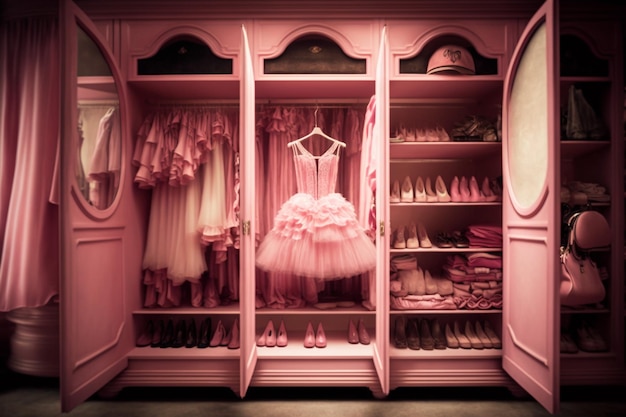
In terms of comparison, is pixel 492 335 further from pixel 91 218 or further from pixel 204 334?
pixel 91 218

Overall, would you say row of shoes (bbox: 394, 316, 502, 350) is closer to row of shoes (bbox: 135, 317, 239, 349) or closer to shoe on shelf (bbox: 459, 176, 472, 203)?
shoe on shelf (bbox: 459, 176, 472, 203)

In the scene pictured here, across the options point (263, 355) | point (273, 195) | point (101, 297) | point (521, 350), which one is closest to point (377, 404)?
point (263, 355)

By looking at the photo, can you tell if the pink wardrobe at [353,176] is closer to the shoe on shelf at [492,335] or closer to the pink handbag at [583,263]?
the shoe on shelf at [492,335]

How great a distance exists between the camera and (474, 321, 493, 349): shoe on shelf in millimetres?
2145

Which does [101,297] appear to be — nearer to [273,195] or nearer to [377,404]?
[273,195]

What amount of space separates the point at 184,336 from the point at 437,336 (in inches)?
68.5

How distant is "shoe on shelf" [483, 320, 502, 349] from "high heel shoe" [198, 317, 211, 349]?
6.25 feet

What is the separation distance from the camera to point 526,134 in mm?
1797

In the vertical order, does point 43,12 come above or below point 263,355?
above

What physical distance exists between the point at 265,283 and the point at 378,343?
96cm

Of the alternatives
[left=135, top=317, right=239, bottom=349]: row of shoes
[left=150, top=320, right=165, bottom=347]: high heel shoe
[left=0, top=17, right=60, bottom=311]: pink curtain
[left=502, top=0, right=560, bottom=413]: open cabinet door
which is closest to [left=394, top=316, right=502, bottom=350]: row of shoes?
[left=502, top=0, right=560, bottom=413]: open cabinet door

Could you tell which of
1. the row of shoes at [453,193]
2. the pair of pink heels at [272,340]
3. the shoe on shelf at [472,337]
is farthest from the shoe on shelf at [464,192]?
the pair of pink heels at [272,340]

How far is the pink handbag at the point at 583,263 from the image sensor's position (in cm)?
189

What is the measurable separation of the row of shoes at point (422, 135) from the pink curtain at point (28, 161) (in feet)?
7.13
